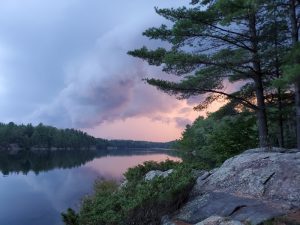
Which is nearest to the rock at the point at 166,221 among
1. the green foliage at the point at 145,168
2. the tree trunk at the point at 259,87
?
the green foliage at the point at 145,168

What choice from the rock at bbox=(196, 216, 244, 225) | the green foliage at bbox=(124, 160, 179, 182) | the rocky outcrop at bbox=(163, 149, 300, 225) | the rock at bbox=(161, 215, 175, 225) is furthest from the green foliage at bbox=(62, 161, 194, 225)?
the green foliage at bbox=(124, 160, 179, 182)

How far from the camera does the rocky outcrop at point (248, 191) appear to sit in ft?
30.1

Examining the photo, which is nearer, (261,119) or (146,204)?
(146,204)

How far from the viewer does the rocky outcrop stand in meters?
9.18

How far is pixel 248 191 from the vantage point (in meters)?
10.6

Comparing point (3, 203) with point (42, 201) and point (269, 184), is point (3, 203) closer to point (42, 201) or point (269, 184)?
point (42, 201)

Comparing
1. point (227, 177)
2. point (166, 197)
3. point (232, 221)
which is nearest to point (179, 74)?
point (227, 177)

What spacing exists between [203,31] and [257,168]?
9.52 meters

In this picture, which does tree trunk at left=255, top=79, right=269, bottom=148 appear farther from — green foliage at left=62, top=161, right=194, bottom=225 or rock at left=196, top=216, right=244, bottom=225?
rock at left=196, top=216, right=244, bottom=225

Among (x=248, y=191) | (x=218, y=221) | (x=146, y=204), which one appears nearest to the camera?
(x=218, y=221)

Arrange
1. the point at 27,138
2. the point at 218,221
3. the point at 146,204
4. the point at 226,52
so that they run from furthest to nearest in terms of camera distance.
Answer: the point at 27,138, the point at 226,52, the point at 146,204, the point at 218,221

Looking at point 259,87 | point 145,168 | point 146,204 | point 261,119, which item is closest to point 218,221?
point 146,204

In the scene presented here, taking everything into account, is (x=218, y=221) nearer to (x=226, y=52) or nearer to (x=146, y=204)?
(x=146, y=204)

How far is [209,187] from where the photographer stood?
1177 centimetres
